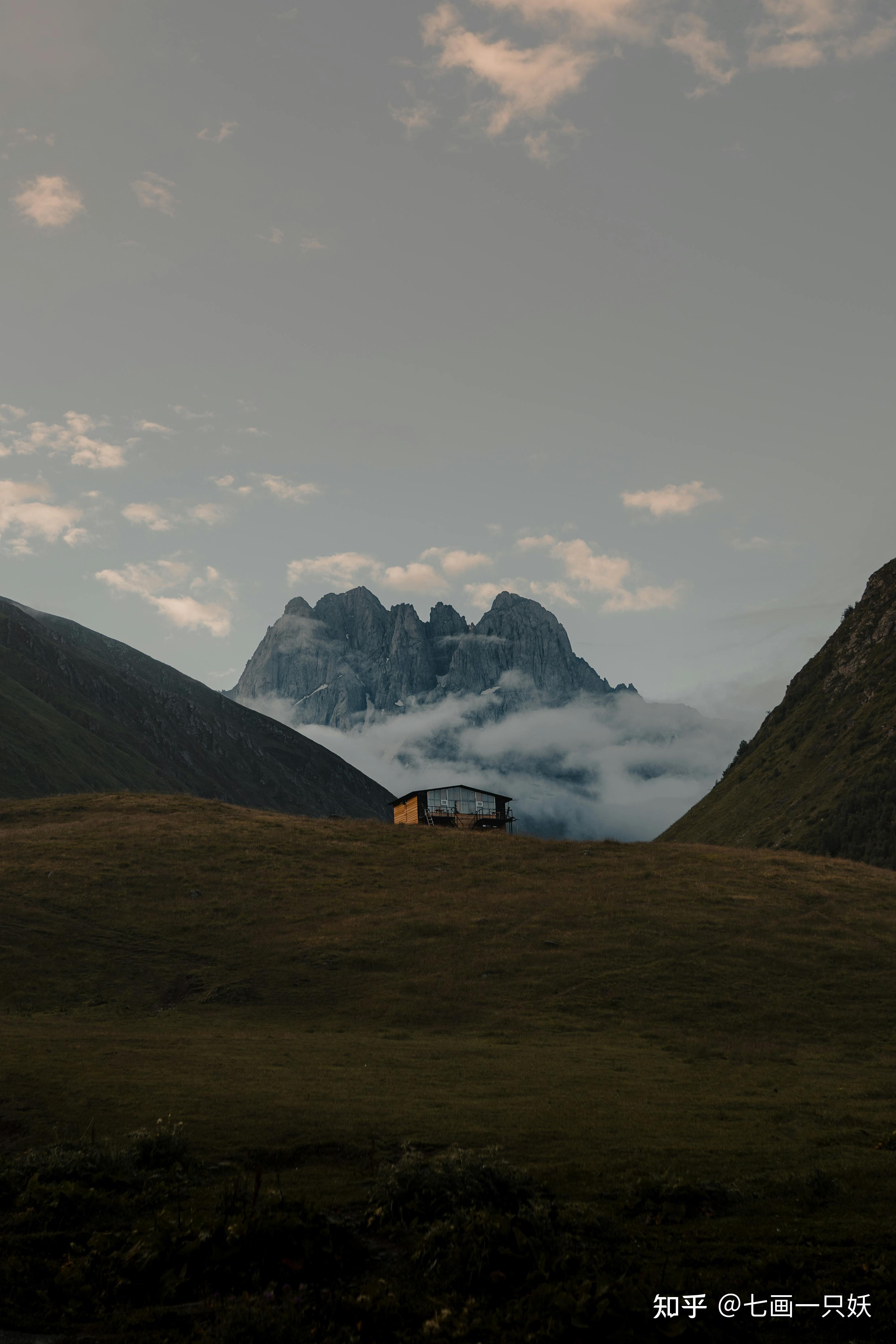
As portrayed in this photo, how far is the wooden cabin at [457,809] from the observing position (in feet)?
350

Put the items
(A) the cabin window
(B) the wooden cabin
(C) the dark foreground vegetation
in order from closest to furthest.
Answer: (C) the dark foreground vegetation
(B) the wooden cabin
(A) the cabin window

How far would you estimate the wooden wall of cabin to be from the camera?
109500mm

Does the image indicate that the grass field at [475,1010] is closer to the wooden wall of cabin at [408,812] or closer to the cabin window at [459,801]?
the wooden wall of cabin at [408,812]

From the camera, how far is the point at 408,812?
4446 inches

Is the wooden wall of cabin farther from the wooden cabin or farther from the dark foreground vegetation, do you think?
the dark foreground vegetation

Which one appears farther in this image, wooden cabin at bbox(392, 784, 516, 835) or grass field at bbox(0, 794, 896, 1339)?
wooden cabin at bbox(392, 784, 516, 835)

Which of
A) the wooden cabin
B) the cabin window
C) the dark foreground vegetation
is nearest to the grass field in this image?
the dark foreground vegetation

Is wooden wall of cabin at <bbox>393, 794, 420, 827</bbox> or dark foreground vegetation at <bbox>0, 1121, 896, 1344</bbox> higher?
wooden wall of cabin at <bbox>393, 794, 420, 827</bbox>

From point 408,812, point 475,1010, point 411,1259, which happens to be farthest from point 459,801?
point 411,1259

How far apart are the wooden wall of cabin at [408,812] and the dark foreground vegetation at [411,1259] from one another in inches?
3488

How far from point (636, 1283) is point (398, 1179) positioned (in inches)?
221

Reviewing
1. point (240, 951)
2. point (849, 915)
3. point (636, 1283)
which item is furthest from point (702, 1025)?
point (636, 1283)

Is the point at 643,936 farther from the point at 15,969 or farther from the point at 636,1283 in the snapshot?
the point at 636,1283

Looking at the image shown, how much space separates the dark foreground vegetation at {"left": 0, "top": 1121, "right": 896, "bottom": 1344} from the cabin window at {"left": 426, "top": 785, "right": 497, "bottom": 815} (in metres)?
91.3
